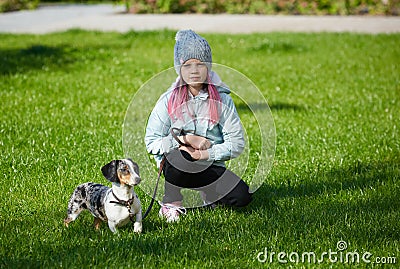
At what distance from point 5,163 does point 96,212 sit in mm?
1901

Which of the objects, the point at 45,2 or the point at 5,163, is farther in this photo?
the point at 45,2

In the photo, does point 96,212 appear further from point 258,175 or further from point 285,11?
point 285,11

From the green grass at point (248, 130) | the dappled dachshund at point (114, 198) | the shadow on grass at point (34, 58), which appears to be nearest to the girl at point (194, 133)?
the green grass at point (248, 130)

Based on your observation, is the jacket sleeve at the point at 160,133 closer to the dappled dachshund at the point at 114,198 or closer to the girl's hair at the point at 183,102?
the girl's hair at the point at 183,102

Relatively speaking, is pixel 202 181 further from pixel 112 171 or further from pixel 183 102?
pixel 112 171

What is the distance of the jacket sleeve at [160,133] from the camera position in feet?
14.4

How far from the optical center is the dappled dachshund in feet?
12.3

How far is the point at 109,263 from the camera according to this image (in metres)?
3.58

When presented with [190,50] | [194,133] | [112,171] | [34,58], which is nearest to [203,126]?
[194,133]

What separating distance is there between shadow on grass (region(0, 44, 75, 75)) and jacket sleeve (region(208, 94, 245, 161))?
19.7 feet

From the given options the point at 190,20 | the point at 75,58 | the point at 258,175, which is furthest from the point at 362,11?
the point at 258,175

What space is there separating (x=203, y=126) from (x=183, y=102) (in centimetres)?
21

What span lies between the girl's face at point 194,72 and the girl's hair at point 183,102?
0.09 meters

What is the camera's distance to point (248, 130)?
704 centimetres
